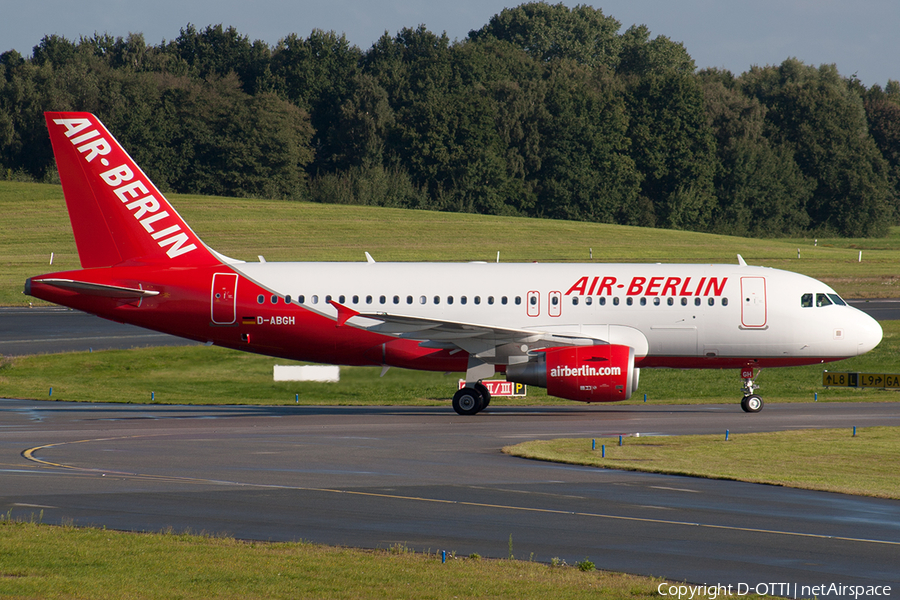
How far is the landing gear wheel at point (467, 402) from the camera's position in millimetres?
30969

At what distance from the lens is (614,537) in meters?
14.8

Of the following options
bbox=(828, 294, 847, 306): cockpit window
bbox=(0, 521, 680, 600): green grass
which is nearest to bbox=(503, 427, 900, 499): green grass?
bbox=(828, 294, 847, 306): cockpit window

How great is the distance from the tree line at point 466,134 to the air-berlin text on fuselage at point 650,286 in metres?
92.2

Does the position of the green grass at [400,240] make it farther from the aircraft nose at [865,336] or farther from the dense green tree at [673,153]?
the aircraft nose at [865,336]

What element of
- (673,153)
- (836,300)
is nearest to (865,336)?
(836,300)

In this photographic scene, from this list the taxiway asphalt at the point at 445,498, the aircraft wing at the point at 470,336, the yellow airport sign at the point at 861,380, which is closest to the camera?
the taxiway asphalt at the point at 445,498

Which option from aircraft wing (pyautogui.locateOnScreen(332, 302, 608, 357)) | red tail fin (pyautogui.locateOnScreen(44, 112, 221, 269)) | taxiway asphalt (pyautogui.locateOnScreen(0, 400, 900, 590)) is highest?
red tail fin (pyautogui.locateOnScreen(44, 112, 221, 269))

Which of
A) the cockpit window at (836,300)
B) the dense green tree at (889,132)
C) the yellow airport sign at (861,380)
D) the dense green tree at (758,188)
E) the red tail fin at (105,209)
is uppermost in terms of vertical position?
the dense green tree at (889,132)

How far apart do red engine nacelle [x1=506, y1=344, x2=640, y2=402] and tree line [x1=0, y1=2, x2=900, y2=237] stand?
94.1m

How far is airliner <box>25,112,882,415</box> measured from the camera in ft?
102

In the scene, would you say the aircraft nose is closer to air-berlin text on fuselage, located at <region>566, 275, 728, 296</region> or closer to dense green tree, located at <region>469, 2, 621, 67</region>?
air-berlin text on fuselage, located at <region>566, 275, 728, 296</region>

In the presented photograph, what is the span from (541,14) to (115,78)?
77451 mm

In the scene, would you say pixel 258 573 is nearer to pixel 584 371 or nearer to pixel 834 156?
pixel 584 371

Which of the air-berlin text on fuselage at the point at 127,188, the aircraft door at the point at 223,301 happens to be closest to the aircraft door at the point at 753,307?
the aircraft door at the point at 223,301
